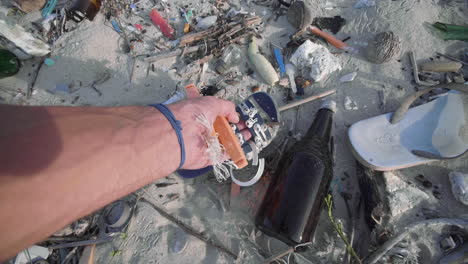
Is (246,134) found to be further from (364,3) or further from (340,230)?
(364,3)

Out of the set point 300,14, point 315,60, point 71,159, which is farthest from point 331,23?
point 71,159

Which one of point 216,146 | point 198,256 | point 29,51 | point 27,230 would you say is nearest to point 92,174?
point 27,230

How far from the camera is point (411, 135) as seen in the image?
8.33ft

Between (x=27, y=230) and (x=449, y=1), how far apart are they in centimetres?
449

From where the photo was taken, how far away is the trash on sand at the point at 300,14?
304cm

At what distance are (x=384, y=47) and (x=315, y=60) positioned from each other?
711 mm

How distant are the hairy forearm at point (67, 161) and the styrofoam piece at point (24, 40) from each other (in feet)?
7.45

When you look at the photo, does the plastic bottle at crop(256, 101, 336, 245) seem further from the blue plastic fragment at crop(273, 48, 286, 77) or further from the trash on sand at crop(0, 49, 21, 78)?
the trash on sand at crop(0, 49, 21, 78)

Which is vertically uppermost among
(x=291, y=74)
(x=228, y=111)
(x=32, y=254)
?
(x=228, y=111)

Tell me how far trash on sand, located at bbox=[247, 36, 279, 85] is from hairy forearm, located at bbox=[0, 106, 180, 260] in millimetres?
1434

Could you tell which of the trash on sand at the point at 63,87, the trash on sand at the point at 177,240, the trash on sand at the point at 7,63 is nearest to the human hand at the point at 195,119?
the trash on sand at the point at 177,240

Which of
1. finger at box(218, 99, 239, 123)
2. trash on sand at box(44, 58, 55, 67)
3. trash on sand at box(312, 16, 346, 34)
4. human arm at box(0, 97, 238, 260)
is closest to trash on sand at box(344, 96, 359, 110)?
trash on sand at box(312, 16, 346, 34)

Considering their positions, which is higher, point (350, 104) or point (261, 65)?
point (261, 65)

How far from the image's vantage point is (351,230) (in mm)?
2281
